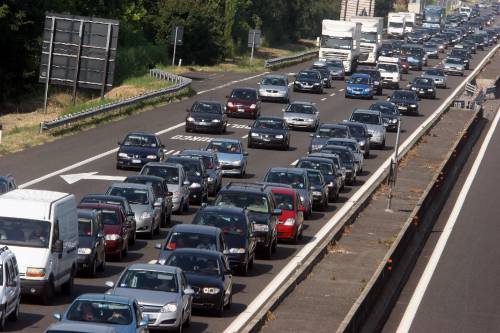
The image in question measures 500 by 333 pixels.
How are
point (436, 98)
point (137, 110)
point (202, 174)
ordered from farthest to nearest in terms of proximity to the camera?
1. point (436, 98)
2. point (137, 110)
3. point (202, 174)

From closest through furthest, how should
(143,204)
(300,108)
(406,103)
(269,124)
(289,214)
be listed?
(143,204), (289,214), (269,124), (300,108), (406,103)

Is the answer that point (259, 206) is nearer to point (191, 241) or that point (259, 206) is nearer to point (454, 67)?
point (191, 241)

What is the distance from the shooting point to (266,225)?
115ft

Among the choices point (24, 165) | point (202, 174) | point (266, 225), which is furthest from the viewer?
point (24, 165)

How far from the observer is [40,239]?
27.6 metres

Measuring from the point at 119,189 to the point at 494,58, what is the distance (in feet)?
333

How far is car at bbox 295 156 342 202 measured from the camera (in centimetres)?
4644

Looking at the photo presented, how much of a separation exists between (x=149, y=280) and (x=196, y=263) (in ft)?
8.40

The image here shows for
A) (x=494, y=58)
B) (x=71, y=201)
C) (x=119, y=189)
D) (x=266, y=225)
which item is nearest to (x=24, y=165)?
(x=119, y=189)

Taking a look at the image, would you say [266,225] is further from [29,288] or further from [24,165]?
[24,165]

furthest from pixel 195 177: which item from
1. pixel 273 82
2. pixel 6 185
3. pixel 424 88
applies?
pixel 424 88

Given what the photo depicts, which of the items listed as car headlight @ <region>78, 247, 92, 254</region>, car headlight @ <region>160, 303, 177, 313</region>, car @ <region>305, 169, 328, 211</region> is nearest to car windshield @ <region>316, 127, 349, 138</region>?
car @ <region>305, 169, 328, 211</region>

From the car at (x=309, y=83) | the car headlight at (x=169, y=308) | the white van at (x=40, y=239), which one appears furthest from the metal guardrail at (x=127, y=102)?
the car headlight at (x=169, y=308)

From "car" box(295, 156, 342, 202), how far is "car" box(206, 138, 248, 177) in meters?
3.04
